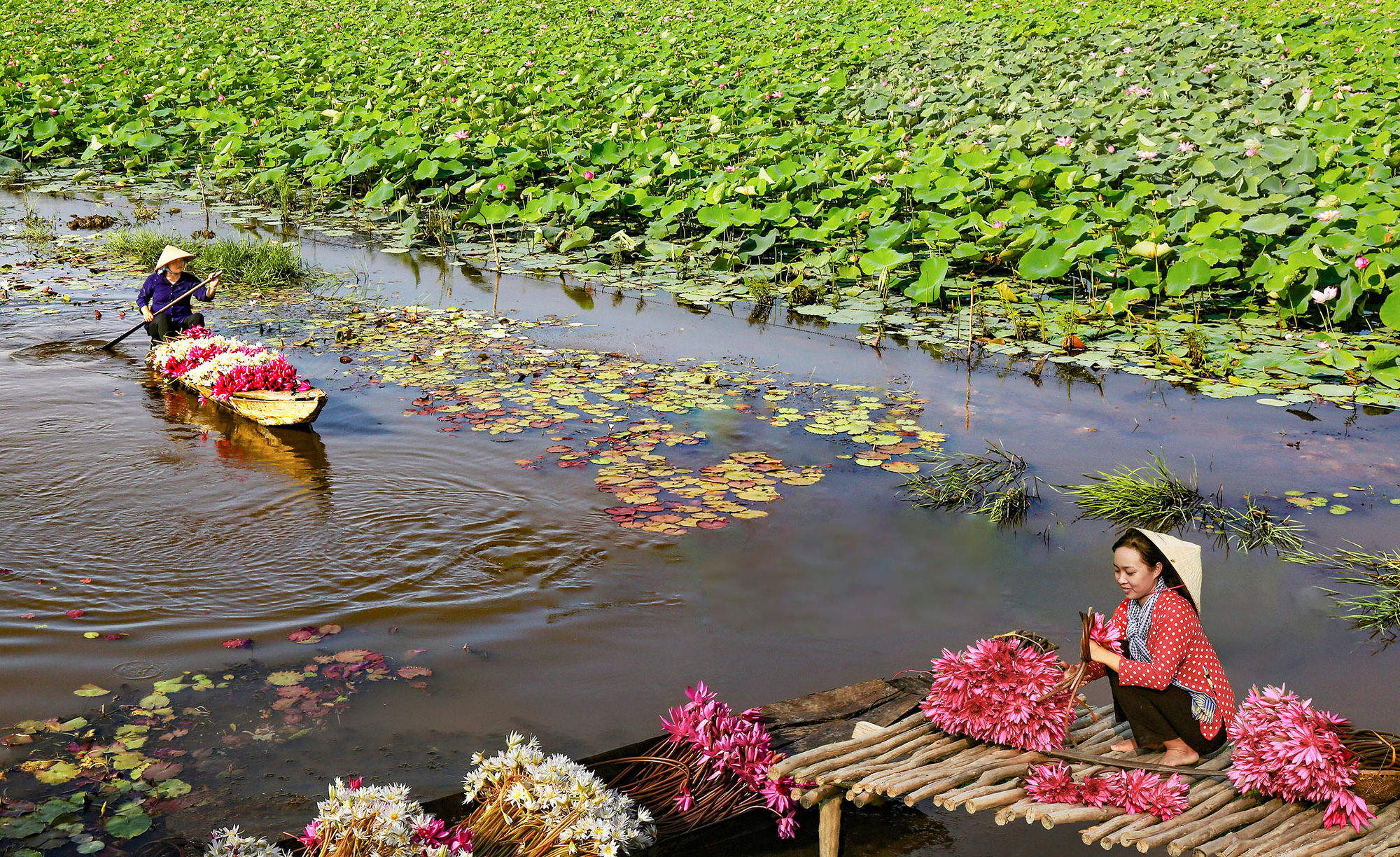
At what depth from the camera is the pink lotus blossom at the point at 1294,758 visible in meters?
2.44

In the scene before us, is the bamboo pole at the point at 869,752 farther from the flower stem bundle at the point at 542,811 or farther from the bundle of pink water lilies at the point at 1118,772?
the flower stem bundle at the point at 542,811

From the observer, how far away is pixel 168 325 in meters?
7.06

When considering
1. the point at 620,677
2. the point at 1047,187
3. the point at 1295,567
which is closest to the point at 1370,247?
the point at 1047,187

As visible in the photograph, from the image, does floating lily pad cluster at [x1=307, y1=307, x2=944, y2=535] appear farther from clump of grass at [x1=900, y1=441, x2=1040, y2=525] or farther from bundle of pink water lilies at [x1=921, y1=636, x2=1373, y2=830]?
bundle of pink water lilies at [x1=921, y1=636, x2=1373, y2=830]

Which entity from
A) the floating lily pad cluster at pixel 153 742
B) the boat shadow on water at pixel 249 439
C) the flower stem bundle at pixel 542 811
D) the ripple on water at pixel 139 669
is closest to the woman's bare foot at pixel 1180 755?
the flower stem bundle at pixel 542 811

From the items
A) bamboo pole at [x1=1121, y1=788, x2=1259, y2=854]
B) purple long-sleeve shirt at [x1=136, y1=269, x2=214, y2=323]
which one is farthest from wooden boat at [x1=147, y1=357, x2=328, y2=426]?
bamboo pole at [x1=1121, y1=788, x2=1259, y2=854]

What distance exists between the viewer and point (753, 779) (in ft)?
9.04

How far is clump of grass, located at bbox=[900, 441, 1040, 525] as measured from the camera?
16.3 ft

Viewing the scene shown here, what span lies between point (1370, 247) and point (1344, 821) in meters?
5.83

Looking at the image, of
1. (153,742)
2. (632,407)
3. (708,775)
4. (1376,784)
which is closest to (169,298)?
(632,407)

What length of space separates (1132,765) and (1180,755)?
13 centimetres

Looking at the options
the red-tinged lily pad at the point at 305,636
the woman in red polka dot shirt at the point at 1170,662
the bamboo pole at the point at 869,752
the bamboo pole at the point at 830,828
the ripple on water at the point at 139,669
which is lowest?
the ripple on water at the point at 139,669

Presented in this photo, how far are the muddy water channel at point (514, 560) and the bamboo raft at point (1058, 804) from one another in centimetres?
38

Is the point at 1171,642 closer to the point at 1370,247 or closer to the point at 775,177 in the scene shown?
the point at 1370,247
